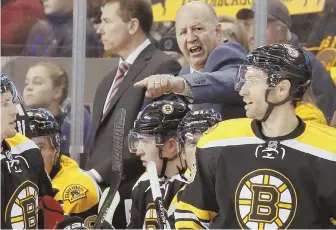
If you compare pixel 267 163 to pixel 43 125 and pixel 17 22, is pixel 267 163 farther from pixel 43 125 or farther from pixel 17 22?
pixel 17 22

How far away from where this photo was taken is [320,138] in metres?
2.49

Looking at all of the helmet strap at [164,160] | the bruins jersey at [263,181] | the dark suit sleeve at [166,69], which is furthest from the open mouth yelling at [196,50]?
the bruins jersey at [263,181]

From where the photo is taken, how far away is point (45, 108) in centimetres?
349

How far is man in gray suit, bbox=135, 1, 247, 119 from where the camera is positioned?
2811 millimetres

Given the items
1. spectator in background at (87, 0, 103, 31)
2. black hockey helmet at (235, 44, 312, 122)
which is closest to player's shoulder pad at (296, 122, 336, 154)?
black hockey helmet at (235, 44, 312, 122)

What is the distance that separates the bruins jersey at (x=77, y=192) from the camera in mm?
3305

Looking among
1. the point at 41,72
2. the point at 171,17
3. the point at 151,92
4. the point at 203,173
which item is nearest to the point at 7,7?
the point at 41,72

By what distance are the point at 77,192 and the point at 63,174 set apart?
10 cm

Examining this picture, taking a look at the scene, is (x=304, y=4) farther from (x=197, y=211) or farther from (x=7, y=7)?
(x=7, y=7)

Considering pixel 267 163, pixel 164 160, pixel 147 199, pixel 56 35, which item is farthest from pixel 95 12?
pixel 267 163

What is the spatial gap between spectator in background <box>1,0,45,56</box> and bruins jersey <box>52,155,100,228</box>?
45 cm

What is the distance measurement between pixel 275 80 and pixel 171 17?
0.80 m

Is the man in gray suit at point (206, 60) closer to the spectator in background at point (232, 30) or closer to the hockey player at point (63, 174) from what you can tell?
the spectator in background at point (232, 30)

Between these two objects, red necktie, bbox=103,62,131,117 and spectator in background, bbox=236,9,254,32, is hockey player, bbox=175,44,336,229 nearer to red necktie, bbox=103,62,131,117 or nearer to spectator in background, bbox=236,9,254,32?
spectator in background, bbox=236,9,254,32
